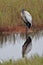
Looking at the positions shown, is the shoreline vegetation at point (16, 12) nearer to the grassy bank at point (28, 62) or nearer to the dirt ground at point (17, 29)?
the dirt ground at point (17, 29)

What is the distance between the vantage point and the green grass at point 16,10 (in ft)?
35.2

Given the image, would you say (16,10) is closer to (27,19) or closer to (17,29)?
(17,29)

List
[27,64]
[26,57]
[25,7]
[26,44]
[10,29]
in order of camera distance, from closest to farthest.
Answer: [27,64] < [26,57] < [26,44] < [10,29] < [25,7]

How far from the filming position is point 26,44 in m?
8.63

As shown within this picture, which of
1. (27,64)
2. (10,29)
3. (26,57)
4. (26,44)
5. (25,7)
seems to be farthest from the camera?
(25,7)

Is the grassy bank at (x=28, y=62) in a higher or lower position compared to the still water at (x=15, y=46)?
higher

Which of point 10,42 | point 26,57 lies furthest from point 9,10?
point 26,57

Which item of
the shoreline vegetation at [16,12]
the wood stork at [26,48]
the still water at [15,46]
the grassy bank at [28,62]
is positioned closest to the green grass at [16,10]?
the shoreline vegetation at [16,12]

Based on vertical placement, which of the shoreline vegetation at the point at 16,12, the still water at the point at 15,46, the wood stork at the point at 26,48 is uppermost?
the shoreline vegetation at the point at 16,12

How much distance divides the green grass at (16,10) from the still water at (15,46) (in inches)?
32.4

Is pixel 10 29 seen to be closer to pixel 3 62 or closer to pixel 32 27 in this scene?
pixel 32 27

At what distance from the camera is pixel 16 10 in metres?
11.3

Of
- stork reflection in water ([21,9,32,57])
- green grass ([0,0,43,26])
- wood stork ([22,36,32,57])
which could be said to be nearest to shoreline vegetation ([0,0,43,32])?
green grass ([0,0,43,26])

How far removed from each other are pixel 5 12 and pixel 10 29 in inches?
24.8
